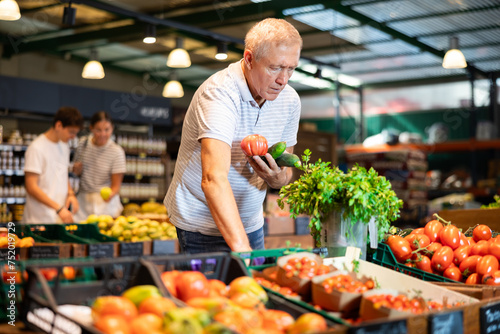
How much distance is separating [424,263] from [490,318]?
0.68 meters

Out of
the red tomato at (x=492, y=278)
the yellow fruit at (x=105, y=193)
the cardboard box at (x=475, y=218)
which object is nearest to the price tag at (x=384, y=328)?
the red tomato at (x=492, y=278)

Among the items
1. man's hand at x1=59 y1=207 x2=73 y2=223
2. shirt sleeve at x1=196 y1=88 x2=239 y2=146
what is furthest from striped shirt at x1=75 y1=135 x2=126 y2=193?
shirt sleeve at x1=196 y1=88 x2=239 y2=146

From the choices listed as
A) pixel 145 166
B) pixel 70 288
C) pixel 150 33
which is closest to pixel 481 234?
pixel 70 288

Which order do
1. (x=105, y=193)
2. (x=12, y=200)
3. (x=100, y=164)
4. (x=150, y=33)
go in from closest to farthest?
(x=105, y=193), (x=100, y=164), (x=150, y=33), (x=12, y=200)

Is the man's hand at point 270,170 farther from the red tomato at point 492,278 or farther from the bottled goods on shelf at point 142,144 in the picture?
the bottled goods on shelf at point 142,144

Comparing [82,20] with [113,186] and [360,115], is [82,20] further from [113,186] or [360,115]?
[360,115]

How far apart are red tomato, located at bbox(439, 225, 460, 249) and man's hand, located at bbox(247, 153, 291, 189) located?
29.5 inches

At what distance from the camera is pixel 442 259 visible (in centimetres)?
224

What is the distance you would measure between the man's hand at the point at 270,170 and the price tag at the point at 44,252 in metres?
1.43

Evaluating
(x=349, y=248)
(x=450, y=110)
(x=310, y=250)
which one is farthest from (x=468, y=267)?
(x=450, y=110)

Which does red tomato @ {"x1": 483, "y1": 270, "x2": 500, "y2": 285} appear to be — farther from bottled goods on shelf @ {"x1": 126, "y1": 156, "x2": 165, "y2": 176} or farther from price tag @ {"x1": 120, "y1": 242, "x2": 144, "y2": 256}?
bottled goods on shelf @ {"x1": 126, "y1": 156, "x2": 165, "y2": 176}

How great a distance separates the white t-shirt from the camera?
4.51 meters

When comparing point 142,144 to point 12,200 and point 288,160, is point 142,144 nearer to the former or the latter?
point 12,200

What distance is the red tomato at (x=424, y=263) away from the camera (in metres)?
2.27
